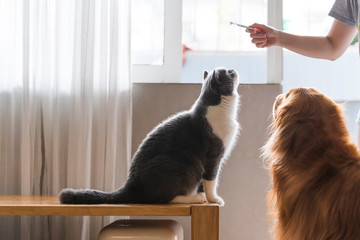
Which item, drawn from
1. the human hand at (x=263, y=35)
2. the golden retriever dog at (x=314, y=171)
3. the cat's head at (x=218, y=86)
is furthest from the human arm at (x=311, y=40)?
the golden retriever dog at (x=314, y=171)

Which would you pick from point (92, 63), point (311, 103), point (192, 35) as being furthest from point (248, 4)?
point (311, 103)

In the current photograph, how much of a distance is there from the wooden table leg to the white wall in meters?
0.62

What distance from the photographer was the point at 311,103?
4.48 ft

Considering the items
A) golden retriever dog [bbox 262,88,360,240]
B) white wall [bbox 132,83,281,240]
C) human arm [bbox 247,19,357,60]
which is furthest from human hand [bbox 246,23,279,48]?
white wall [bbox 132,83,281,240]

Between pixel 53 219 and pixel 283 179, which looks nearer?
pixel 283 179

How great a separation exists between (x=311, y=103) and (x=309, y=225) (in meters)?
0.31

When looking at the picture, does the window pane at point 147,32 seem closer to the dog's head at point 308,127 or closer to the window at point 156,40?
the window at point 156,40

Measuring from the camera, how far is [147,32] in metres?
2.36

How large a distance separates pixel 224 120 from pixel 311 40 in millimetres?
400

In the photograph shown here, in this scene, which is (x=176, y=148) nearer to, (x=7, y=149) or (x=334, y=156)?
(x=334, y=156)

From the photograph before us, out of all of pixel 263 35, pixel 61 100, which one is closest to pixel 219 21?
pixel 263 35

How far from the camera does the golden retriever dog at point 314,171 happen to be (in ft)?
4.23

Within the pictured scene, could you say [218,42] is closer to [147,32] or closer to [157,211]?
[147,32]

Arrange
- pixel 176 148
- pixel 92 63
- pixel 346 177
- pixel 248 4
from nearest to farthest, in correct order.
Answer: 1. pixel 346 177
2. pixel 176 148
3. pixel 92 63
4. pixel 248 4
